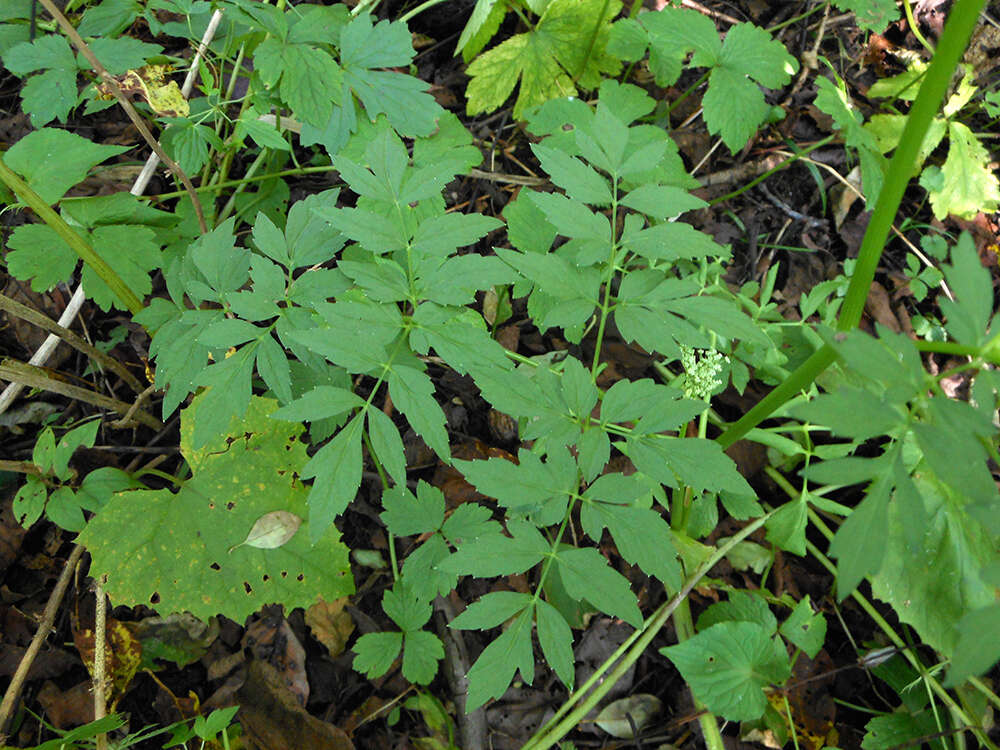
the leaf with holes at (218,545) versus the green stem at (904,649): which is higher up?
the green stem at (904,649)

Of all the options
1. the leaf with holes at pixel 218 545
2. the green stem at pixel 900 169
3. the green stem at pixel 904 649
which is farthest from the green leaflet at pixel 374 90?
the green stem at pixel 904 649

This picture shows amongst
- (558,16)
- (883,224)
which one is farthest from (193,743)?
(558,16)

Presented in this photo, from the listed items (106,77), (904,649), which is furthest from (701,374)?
(106,77)

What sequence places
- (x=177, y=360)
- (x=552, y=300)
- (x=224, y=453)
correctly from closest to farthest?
(x=177, y=360)
(x=224, y=453)
(x=552, y=300)

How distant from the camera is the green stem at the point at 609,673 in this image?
171 cm

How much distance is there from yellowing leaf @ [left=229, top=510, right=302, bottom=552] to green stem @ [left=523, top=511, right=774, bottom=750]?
0.86 metres

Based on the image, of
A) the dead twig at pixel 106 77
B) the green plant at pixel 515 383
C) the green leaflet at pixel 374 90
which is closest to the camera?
the green plant at pixel 515 383

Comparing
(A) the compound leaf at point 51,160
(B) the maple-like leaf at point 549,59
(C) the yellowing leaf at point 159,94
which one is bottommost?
(A) the compound leaf at point 51,160

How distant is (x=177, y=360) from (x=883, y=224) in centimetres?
161

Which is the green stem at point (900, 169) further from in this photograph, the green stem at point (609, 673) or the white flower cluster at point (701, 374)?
the green stem at point (609, 673)

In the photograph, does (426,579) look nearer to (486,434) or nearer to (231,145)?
(486,434)

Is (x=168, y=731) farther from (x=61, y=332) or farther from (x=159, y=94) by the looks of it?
(x=159, y=94)

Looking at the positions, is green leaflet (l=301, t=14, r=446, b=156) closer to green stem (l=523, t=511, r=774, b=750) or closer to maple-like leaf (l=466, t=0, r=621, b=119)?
maple-like leaf (l=466, t=0, r=621, b=119)

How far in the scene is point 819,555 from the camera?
2.05 m
